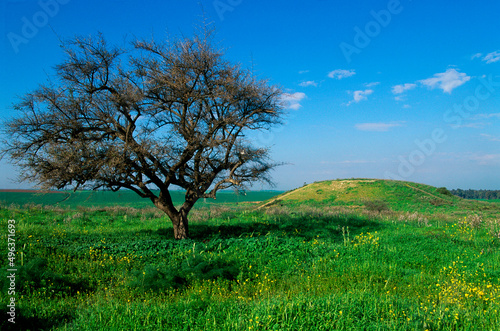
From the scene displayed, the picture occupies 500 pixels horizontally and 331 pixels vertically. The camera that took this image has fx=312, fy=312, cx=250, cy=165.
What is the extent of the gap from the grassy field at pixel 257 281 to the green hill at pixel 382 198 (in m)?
19.6

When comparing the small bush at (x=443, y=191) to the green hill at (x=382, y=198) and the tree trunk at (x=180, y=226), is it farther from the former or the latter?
the tree trunk at (x=180, y=226)

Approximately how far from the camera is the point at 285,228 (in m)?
16.4

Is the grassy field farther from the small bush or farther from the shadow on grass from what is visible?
the small bush

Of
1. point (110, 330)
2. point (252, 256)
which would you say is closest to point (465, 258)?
point (252, 256)

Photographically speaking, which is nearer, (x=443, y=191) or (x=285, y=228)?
Result: (x=285, y=228)

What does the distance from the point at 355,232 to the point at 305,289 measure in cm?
881

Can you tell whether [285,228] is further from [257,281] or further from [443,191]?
[443,191]

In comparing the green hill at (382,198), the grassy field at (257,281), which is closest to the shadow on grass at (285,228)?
the grassy field at (257,281)

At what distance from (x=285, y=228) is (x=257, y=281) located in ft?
28.2

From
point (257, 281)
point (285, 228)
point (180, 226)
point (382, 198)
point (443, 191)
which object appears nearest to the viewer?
point (257, 281)

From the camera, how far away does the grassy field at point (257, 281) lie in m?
5.13

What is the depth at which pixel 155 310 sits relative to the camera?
5.46m

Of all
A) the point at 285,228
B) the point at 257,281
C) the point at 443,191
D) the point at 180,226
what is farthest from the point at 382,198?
the point at 257,281

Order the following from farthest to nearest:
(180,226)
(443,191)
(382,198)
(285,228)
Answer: (443,191) < (382,198) < (285,228) < (180,226)
